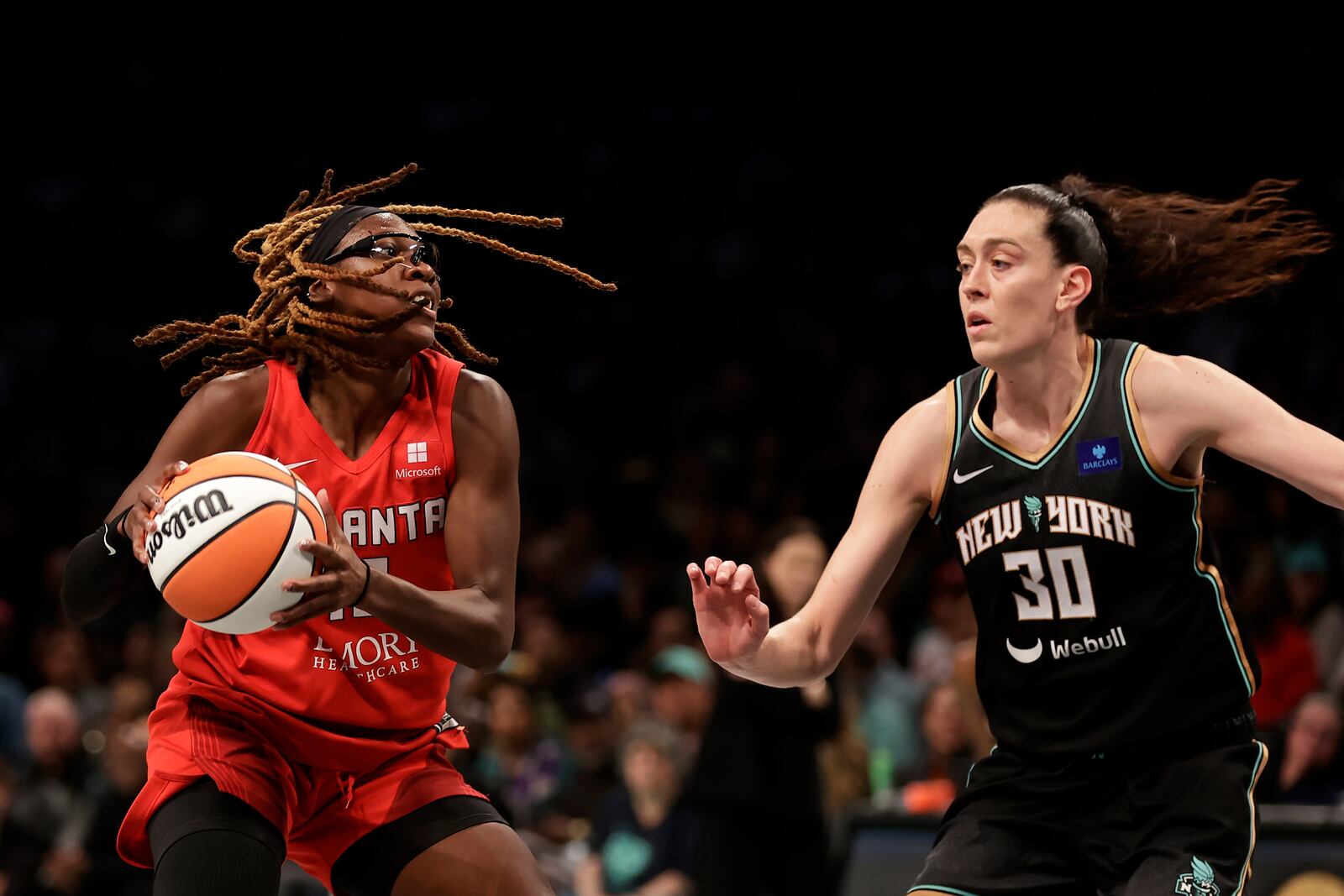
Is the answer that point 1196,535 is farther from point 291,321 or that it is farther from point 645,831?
point 645,831

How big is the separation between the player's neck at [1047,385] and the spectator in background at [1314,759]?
130 inches

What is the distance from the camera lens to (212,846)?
3068 mm

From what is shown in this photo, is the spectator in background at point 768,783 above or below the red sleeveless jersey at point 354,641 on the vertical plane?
below

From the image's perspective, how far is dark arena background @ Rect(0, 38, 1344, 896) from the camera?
25.5 ft

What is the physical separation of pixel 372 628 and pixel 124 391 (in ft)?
27.6

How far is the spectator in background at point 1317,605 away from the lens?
749 cm

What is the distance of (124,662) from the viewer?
9570mm

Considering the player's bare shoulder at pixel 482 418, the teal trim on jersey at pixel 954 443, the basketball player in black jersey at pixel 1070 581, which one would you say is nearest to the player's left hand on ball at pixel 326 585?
the player's bare shoulder at pixel 482 418

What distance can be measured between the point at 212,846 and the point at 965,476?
164cm

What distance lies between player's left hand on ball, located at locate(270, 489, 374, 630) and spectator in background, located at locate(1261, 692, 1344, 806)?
14.0 ft

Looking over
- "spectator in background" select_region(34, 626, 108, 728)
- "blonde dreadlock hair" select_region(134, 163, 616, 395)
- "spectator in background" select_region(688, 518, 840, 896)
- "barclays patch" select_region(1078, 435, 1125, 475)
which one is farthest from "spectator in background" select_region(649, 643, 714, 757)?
"barclays patch" select_region(1078, 435, 1125, 475)

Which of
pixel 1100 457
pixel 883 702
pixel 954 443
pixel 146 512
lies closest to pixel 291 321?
pixel 146 512

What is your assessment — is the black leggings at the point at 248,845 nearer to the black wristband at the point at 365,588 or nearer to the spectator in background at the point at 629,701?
the black wristband at the point at 365,588

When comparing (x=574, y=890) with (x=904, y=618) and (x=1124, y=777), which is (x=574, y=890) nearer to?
(x=904, y=618)
